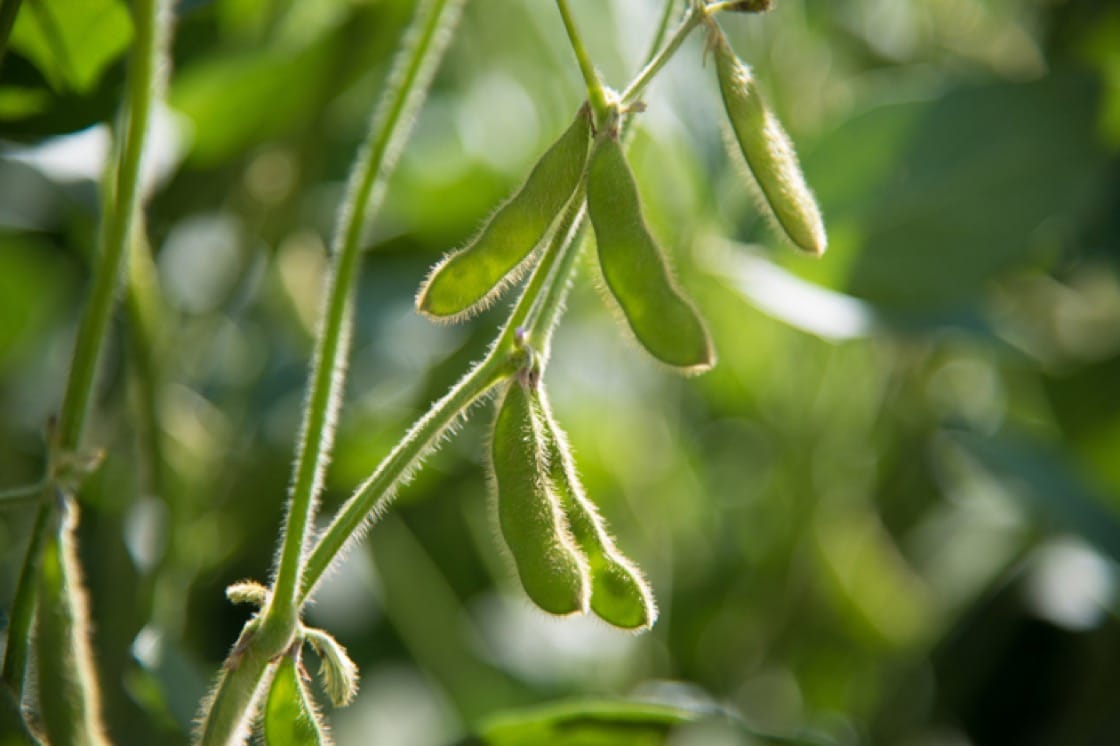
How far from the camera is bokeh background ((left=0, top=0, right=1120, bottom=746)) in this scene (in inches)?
39.0

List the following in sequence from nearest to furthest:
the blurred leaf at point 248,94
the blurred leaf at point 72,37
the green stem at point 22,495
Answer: the green stem at point 22,495, the blurred leaf at point 72,37, the blurred leaf at point 248,94

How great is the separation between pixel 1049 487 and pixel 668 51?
62 centimetres

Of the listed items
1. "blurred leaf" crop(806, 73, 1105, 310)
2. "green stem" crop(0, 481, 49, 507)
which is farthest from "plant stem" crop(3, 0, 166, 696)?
"blurred leaf" crop(806, 73, 1105, 310)

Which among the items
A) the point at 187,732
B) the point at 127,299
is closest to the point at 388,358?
the point at 127,299

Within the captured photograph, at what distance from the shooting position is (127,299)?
846 mm

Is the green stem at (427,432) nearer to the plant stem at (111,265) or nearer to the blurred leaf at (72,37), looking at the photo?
the plant stem at (111,265)

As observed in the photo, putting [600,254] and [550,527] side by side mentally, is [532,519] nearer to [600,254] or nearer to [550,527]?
[550,527]

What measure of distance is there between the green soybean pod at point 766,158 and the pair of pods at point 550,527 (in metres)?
0.13

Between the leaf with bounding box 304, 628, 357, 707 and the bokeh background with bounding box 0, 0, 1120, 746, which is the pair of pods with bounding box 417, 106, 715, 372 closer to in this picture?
the leaf with bounding box 304, 628, 357, 707

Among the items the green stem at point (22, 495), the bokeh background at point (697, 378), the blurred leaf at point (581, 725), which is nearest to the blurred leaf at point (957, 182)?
the bokeh background at point (697, 378)

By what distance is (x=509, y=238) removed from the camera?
1.71ft

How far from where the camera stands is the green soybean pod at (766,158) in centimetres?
54

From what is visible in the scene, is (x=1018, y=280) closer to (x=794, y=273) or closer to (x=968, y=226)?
(x=968, y=226)

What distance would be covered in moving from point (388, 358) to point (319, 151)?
0.19 m
